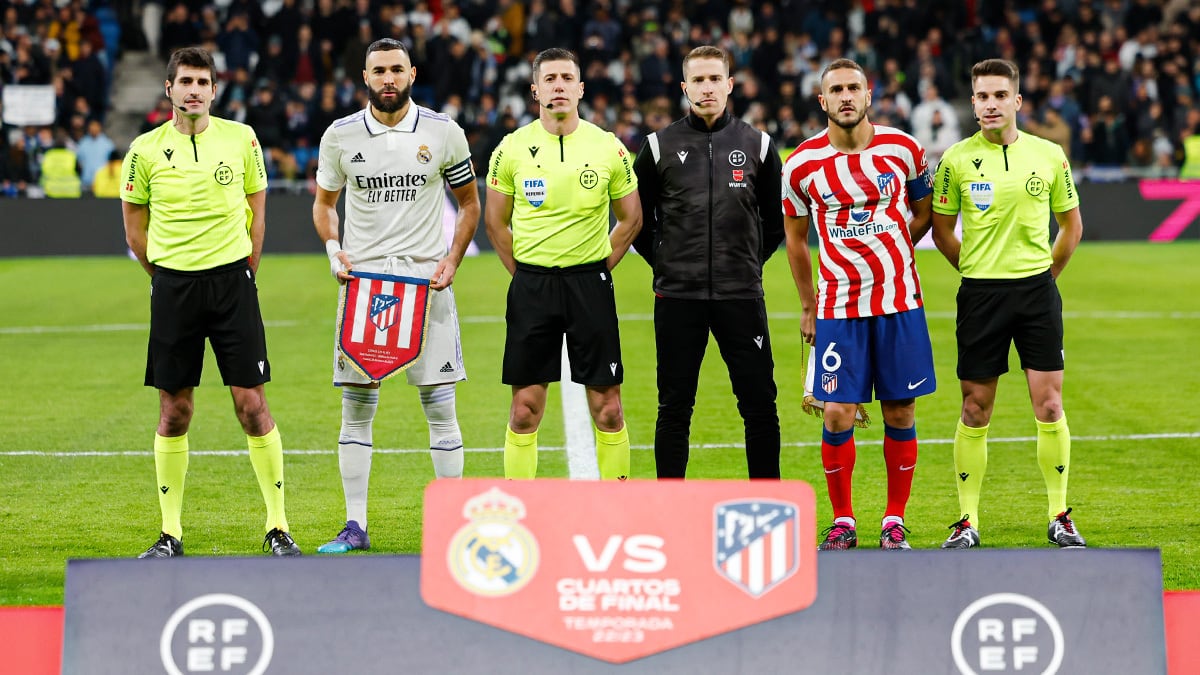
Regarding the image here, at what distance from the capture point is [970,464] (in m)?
6.64

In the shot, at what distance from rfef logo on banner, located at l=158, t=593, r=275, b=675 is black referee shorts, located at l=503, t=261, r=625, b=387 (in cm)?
246

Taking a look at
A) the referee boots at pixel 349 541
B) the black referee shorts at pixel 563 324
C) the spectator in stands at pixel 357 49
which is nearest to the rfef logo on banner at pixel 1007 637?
the black referee shorts at pixel 563 324

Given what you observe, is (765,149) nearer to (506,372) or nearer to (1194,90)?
(506,372)

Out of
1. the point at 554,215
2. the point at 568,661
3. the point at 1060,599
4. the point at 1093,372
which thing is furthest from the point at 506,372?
the point at 1093,372

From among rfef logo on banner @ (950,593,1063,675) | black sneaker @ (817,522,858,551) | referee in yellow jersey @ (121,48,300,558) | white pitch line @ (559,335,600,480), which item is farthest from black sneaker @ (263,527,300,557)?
rfef logo on banner @ (950,593,1063,675)

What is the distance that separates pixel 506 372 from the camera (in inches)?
258

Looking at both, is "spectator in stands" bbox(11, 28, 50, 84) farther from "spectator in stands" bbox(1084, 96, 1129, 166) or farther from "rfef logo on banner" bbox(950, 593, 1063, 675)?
"rfef logo on banner" bbox(950, 593, 1063, 675)

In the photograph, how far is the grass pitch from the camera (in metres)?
6.98

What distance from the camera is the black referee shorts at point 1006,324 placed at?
6414 millimetres

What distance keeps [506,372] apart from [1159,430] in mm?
4958

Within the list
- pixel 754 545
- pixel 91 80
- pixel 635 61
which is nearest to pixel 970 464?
pixel 754 545

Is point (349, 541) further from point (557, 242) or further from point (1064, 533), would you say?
point (1064, 533)

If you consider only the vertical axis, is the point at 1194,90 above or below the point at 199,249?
above

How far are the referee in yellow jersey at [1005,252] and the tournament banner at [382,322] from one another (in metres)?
2.36
